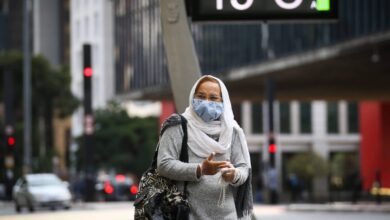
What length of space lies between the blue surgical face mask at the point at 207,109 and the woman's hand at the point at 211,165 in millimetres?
308

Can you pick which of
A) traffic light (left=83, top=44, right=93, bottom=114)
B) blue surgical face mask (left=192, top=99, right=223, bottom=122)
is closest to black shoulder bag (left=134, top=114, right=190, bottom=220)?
blue surgical face mask (left=192, top=99, right=223, bottom=122)

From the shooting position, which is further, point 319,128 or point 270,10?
point 319,128

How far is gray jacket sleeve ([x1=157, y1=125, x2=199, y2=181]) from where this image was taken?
268 inches

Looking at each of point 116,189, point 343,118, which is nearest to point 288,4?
point 116,189

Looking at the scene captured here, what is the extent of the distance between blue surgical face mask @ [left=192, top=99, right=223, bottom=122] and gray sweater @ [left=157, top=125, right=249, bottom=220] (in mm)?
146

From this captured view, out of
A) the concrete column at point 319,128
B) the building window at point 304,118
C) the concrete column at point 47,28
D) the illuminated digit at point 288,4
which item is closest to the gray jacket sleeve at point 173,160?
the illuminated digit at point 288,4

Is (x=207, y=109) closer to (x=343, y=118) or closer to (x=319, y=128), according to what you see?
(x=319, y=128)

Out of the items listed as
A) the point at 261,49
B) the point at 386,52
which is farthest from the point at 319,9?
the point at 261,49

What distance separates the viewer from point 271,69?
50.6 metres

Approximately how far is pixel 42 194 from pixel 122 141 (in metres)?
46.1

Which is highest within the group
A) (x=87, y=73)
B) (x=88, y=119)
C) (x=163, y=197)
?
(x=163, y=197)

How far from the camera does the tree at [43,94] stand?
7738cm

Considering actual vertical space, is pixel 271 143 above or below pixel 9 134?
below

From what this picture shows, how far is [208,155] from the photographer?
22.7 ft
